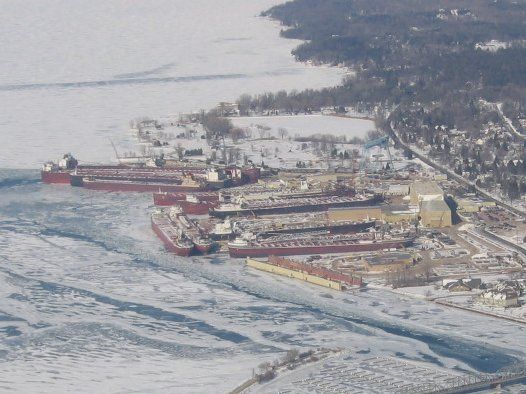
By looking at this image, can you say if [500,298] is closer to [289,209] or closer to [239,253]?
[239,253]

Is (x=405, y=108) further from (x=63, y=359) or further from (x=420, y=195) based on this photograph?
(x=63, y=359)

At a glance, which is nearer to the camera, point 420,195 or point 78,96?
point 420,195

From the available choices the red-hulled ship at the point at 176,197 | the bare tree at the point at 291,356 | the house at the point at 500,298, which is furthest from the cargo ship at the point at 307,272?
the red-hulled ship at the point at 176,197

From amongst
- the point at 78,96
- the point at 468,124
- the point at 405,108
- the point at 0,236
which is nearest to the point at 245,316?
the point at 0,236

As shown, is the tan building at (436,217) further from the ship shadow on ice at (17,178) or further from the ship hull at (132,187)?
the ship shadow on ice at (17,178)

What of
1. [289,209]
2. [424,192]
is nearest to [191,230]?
[289,209]

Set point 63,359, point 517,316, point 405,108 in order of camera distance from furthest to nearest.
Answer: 1. point 405,108
2. point 517,316
3. point 63,359
